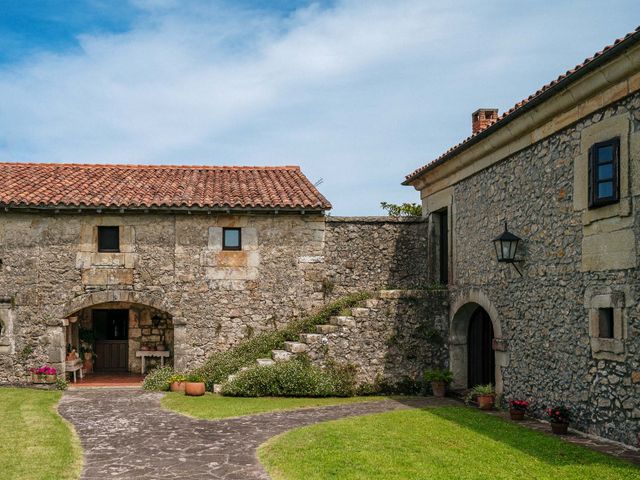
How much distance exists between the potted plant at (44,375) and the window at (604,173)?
11798mm

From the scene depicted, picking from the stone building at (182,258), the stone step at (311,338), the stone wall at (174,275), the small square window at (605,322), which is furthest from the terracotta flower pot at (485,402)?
the stone wall at (174,275)

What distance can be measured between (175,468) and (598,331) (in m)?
5.73

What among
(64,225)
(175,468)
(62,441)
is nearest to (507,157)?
(175,468)

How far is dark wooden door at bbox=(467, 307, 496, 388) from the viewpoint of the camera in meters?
13.0

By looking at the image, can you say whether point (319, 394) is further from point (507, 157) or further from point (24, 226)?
point (24, 226)

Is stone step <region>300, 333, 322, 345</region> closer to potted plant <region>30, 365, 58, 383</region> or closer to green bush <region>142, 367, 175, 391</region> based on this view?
green bush <region>142, 367, 175, 391</region>

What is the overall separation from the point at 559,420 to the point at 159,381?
8.90m

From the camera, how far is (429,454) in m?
8.05

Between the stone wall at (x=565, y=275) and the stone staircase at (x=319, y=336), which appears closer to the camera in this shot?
the stone wall at (x=565, y=275)

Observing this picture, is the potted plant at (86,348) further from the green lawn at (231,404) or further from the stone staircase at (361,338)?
the stone staircase at (361,338)

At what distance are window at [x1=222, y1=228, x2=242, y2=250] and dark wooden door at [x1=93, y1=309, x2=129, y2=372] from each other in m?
4.39

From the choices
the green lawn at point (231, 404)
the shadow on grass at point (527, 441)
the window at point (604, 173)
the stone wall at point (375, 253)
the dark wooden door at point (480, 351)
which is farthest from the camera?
the stone wall at point (375, 253)

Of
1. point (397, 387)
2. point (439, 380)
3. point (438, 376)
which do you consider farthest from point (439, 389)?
point (397, 387)

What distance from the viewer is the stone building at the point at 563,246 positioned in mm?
8281
